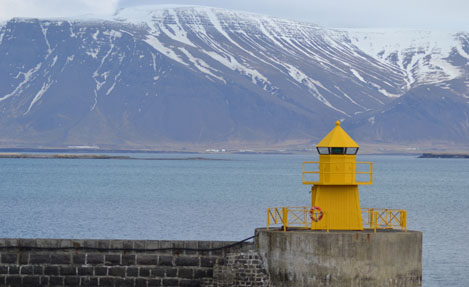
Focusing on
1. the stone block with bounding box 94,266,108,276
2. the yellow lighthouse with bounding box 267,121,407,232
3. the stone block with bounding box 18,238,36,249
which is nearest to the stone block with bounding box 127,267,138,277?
the stone block with bounding box 94,266,108,276

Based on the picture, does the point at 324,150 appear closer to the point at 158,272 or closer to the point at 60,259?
the point at 158,272

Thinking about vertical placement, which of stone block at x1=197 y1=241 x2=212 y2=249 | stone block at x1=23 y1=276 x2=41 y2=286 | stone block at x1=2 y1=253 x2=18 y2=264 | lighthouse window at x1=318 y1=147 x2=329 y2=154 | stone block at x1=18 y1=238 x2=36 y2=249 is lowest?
stone block at x1=23 y1=276 x2=41 y2=286

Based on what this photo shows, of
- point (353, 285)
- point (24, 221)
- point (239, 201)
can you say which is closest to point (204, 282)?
point (353, 285)

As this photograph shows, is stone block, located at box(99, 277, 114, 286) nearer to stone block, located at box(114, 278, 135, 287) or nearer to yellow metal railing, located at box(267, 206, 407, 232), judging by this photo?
stone block, located at box(114, 278, 135, 287)

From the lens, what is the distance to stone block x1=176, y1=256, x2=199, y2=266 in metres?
21.7

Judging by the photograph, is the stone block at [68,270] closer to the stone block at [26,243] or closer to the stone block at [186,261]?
the stone block at [26,243]

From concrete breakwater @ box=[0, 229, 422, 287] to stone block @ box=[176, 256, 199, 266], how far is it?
22 mm

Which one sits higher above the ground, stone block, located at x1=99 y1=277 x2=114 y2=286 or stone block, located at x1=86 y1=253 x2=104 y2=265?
stone block, located at x1=86 y1=253 x2=104 y2=265

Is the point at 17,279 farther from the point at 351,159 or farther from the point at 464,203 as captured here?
the point at 464,203

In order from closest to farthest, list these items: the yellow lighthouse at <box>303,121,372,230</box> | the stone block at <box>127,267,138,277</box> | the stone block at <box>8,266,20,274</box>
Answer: the yellow lighthouse at <box>303,121,372,230</box> → the stone block at <box>127,267,138,277</box> → the stone block at <box>8,266,20,274</box>

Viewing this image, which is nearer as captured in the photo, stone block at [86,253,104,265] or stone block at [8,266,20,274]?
stone block at [86,253,104,265]

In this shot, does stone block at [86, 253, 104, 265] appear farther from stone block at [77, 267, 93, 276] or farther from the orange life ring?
the orange life ring

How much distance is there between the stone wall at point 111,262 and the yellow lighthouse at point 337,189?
5.93 ft

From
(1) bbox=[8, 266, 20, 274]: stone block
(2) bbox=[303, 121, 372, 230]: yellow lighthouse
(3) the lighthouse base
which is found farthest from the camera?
(1) bbox=[8, 266, 20, 274]: stone block
